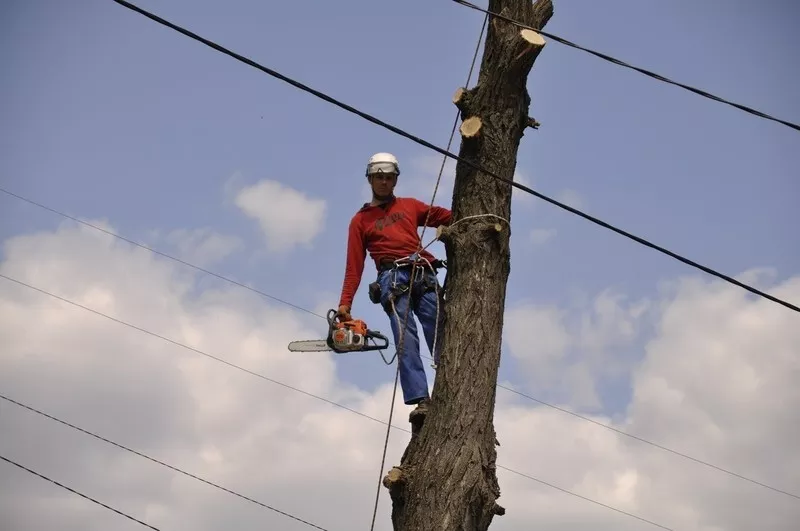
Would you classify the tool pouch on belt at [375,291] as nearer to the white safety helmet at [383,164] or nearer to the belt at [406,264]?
the belt at [406,264]

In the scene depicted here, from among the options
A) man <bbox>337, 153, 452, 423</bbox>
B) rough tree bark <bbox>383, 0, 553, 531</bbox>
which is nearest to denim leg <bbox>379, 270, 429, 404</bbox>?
man <bbox>337, 153, 452, 423</bbox>

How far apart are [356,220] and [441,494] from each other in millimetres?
2196

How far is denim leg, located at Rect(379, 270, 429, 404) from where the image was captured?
5.85 m

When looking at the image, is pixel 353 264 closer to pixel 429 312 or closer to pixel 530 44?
pixel 429 312

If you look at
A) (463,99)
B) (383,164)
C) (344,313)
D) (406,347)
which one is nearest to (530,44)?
(463,99)

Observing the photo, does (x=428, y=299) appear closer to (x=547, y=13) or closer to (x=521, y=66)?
(x=521, y=66)

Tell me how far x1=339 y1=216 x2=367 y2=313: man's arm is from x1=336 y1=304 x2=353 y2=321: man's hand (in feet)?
0.05

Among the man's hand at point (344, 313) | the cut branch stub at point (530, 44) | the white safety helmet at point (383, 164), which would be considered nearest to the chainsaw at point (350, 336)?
the man's hand at point (344, 313)

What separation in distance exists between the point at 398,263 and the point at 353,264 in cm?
39

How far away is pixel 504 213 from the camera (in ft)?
19.1

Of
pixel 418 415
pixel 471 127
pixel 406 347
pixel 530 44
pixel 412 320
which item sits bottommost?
pixel 418 415

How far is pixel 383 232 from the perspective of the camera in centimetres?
646

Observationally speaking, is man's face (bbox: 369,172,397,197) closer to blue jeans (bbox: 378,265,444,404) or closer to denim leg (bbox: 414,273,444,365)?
blue jeans (bbox: 378,265,444,404)

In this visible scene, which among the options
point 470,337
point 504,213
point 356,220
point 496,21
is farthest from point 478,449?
point 496,21
